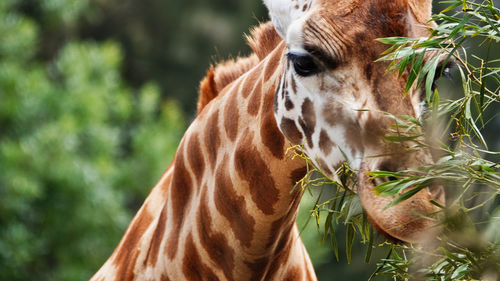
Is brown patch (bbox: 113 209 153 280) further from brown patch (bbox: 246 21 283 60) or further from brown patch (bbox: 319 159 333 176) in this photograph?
brown patch (bbox: 319 159 333 176)

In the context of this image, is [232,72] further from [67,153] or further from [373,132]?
[67,153]

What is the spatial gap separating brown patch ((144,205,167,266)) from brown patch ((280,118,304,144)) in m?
0.74

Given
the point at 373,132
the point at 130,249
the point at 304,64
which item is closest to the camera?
the point at 373,132

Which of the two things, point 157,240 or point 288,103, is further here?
point 157,240

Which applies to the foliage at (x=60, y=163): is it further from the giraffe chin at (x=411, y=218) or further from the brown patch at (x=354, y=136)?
the giraffe chin at (x=411, y=218)

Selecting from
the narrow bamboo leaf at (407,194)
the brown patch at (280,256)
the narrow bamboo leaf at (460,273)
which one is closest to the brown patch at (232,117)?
the brown patch at (280,256)

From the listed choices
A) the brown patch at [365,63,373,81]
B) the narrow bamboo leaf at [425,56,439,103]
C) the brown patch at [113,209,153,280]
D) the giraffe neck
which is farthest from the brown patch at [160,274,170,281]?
the narrow bamboo leaf at [425,56,439,103]

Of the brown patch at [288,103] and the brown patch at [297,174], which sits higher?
the brown patch at [288,103]

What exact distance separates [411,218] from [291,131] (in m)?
0.54

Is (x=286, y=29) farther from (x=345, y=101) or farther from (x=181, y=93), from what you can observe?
(x=181, y=93)

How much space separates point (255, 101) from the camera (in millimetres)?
2627

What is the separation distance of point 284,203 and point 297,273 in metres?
0.35

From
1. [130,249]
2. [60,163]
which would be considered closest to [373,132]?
[130,249]

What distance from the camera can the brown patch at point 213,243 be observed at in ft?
8.83
